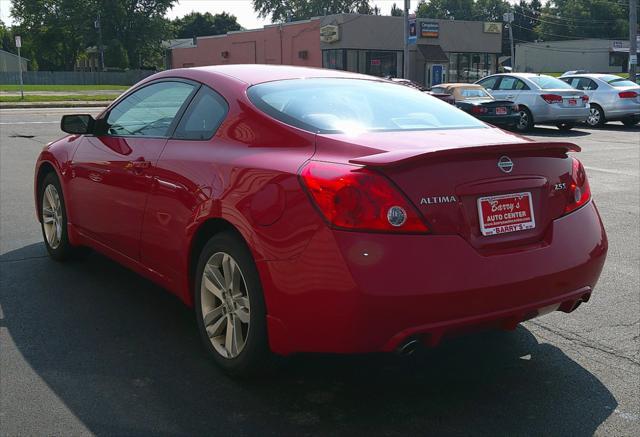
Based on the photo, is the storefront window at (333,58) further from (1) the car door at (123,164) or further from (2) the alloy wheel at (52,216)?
(1) the car door at (123,164)

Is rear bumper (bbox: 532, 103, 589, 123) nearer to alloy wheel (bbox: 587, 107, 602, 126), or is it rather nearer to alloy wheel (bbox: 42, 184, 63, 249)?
alloy wheel (bbox: 587, 107, 602, 126)

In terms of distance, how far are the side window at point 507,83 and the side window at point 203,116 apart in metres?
17.8

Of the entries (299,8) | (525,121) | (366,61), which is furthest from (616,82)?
(299,8)

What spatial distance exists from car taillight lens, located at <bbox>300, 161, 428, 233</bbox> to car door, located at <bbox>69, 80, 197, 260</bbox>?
157 centimetres

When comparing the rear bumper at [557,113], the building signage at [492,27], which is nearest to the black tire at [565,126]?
the rear bumper at [557,113]

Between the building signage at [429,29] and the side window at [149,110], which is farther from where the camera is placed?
the building signage at [429,29]

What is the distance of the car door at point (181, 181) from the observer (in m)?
3.76

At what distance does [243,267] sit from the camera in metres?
3.37

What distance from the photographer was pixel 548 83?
795 inches

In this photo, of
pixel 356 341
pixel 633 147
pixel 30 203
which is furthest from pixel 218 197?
pixel 633 147

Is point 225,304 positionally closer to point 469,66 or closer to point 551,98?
point 551,98

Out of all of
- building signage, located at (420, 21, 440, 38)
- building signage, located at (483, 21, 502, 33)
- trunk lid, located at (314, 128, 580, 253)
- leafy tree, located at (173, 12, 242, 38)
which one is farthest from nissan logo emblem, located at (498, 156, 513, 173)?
leafy tree, located at (173, 12, 242, 38)

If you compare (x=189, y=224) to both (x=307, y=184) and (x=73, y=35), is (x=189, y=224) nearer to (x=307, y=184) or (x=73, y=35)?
(x=307, y=184)

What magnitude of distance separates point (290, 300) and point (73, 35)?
93378mm
